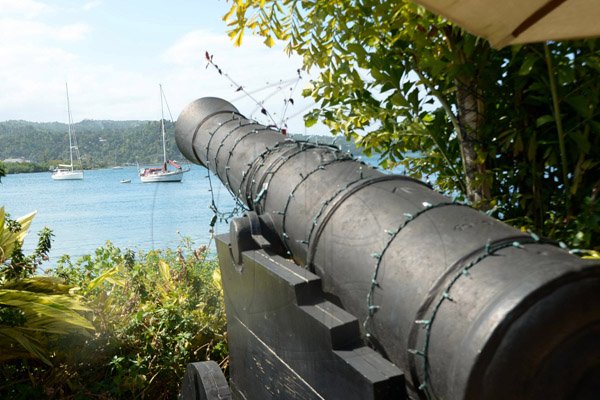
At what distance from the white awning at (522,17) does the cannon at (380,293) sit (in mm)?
568

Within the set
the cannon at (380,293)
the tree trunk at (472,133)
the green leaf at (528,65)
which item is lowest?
the cannon at (380,293)

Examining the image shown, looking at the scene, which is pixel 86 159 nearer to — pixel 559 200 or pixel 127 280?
pixel 127 280

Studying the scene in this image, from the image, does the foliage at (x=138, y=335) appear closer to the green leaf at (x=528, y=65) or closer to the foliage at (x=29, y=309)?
the foliage at (x=29, y=309)

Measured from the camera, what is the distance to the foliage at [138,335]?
4.40m

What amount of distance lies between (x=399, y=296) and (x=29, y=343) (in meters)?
2.91

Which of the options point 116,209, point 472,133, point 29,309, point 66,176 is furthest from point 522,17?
point 66,176

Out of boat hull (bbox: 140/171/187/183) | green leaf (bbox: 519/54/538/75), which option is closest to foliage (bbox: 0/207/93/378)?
boat hull (bbox: 140/171/187/183)

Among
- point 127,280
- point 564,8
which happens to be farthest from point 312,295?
point 127,280

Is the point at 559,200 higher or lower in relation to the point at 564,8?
lower

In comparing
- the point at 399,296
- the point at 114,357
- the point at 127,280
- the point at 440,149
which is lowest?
the point at 114,357

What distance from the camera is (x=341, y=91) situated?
4.46m

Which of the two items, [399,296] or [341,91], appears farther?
[341,91]

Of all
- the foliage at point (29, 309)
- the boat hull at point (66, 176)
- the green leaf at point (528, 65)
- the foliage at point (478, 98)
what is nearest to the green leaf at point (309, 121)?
the foliage at point (478, 98)

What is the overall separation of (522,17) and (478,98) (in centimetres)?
202
